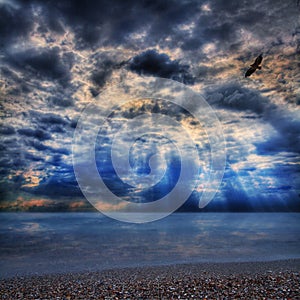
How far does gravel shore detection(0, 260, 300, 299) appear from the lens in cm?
1346

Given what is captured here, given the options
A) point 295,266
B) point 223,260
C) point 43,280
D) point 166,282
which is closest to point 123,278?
point 166,282

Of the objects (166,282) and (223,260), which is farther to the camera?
(223,260)

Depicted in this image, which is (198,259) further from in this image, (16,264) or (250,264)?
(16,264)

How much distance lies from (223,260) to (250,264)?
10.1 ft

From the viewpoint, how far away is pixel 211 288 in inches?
559

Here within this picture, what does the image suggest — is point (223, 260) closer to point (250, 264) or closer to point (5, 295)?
point (250, 264)

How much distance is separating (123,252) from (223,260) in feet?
37.6

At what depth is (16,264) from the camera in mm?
23766

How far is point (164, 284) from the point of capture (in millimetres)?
15289

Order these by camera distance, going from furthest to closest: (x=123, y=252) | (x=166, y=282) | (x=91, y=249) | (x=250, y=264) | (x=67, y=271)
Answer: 1. (x=91, y=249)
2. (x=123, y=252)
3. (x=250, y=264)
4. (x=67, y=271)
5. (x=166, y=282)

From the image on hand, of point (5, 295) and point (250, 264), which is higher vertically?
point (5, 295)

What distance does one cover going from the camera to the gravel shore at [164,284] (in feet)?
44.2

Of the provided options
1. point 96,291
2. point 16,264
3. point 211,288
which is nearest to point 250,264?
point 211,288

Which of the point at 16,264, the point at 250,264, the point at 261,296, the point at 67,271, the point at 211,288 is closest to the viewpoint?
the point at 261,296
